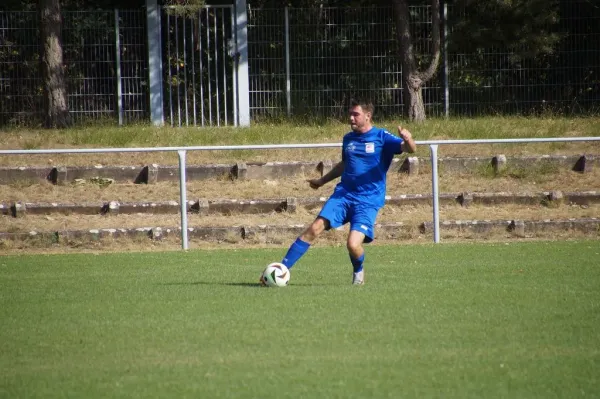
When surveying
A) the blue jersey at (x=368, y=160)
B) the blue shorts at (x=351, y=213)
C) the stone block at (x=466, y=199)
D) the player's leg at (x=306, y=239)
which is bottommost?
the stone block at (x=466, y=199)

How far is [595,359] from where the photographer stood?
6727mm

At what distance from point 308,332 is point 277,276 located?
2.41 metres

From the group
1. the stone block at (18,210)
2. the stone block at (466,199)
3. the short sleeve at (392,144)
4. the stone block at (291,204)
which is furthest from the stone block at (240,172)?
the short sleeve at (392,144)

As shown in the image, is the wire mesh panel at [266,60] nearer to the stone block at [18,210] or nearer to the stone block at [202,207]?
the stone block at [202,207]

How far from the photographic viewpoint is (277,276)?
10133mm

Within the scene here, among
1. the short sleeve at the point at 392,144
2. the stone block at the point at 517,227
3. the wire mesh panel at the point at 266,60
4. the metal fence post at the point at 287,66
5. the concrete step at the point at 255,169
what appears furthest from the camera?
the wire mesh panel at the point at 266,60

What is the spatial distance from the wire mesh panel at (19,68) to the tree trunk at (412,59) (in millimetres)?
8086

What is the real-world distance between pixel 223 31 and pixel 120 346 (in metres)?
16.3

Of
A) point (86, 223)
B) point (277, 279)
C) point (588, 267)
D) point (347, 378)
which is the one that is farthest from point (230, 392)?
point (86, 223)

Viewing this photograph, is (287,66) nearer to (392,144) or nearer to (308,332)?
(392,144)

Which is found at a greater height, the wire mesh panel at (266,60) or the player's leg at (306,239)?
the wire mesh panel at (266,60)

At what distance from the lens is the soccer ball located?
10141mm

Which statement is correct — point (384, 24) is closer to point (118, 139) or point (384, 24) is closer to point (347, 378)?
point (118, 139)

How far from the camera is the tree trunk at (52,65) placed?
21531mm
